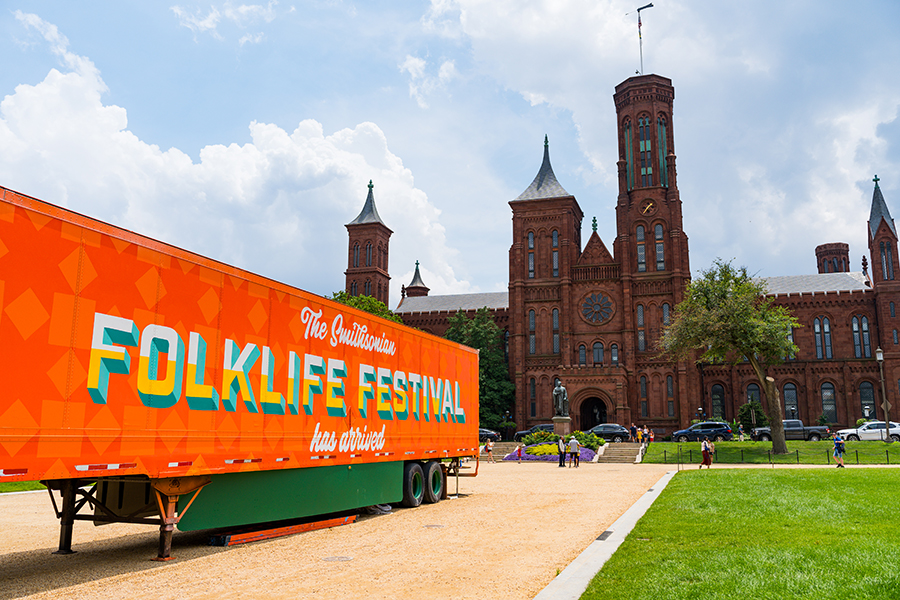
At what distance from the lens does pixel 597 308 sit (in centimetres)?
6316

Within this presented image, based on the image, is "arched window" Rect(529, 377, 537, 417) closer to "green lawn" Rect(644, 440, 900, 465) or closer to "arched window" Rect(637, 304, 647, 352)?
"arched window" Rect(637, 304, 647, 352)

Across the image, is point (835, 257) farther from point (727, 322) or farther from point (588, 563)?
point (588, 563)

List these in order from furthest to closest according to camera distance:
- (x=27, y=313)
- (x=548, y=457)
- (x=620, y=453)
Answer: (x=620, y=453) → (x=548, y=457) → (x=27, y=313)

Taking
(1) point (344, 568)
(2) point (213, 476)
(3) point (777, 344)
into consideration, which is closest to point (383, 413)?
(2) point (213, 476)

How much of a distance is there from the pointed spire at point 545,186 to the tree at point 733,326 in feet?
93.6

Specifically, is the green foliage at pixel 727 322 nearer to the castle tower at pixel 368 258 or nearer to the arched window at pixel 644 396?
the arched window at pixel 644 396

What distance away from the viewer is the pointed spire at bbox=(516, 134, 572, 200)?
221ft

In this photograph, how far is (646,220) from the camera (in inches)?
2486

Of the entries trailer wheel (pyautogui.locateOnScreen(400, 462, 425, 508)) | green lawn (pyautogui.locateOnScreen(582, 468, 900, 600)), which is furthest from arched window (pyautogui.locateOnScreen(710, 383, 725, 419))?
trailer wheel (pyautogui.locateOnScreen(400, 462, 425, 508))

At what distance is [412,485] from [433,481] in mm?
1286

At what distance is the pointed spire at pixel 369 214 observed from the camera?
284 ft

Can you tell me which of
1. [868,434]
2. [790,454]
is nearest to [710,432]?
[868,434]

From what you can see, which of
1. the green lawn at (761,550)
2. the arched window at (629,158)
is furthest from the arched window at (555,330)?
the green lawn at (761,550)

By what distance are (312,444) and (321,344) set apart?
1.79m
